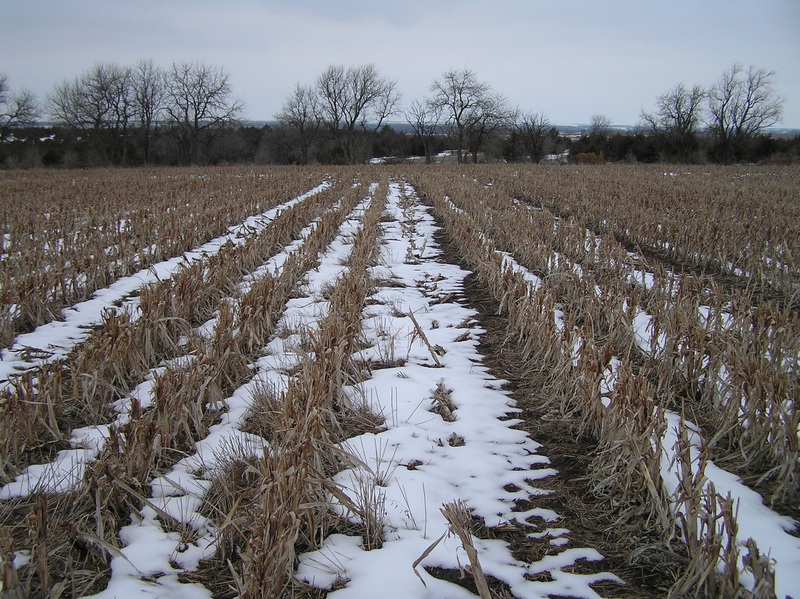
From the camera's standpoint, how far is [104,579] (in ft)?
6.63

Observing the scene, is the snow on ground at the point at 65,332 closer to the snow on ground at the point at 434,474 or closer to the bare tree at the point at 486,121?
the snow on ground at the point at 434,474

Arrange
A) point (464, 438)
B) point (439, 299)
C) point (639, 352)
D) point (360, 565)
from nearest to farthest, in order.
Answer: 1. point (360, 565)
2. point (464, 438)
3. point (639, 352)
4. point (439, 299)

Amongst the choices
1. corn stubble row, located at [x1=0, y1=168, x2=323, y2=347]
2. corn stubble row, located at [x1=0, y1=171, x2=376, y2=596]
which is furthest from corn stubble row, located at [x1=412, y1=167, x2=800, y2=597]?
corn stubble row, located at [x1=0, y1=168, x2=323, y2=347]

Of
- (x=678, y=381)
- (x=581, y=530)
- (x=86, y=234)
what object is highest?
(x=86, y=234)

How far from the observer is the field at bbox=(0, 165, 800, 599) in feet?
6.64

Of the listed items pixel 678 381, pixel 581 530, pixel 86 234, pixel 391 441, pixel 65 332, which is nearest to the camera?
pixel 581 530

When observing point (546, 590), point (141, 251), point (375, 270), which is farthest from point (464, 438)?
point (141, 251)

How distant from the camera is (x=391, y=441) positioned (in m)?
3.07

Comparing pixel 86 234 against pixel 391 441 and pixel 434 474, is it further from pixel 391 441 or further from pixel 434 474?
pixel 434 474

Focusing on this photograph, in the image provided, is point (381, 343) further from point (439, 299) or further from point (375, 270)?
point (375, 270)

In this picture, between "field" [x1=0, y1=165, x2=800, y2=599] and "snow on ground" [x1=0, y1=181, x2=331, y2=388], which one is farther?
"snow on ground" [x1=0, y1=181, x2=331, y2=388]

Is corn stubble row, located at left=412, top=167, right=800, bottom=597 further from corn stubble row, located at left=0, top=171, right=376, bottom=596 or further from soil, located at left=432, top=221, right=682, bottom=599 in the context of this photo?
corn stubble row, located at left=0, top=171, right=376, bottom=596

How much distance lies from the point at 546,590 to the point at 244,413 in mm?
2202

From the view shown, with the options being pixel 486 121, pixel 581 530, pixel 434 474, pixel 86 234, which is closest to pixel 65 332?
pixel 434 474
